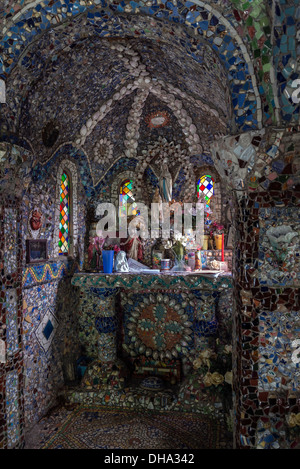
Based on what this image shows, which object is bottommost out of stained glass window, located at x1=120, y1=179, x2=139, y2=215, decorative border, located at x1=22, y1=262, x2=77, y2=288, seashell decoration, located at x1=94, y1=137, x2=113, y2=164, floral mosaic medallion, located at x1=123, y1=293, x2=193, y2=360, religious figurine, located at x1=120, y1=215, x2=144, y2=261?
floral mosaic medallion, located at x1=123, y1=293, x2=193, y2=360

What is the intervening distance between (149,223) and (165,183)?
0.89m

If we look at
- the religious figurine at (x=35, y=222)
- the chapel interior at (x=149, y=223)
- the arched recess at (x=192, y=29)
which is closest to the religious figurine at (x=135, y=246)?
the chapel interior at (x=149, y=223)

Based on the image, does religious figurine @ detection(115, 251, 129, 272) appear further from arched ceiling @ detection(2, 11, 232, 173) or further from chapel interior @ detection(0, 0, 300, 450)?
arched ceiling @ detection(2, 11, 232, 173)

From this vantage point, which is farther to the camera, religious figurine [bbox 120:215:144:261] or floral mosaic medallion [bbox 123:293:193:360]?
religious figurine [bbox 120:215:144:261]

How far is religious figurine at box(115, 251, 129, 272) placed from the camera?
19.4 ft

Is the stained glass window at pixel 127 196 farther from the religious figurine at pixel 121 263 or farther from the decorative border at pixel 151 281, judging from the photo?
the decorative border at pixel 151 281

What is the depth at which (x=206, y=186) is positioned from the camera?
6.41 meters

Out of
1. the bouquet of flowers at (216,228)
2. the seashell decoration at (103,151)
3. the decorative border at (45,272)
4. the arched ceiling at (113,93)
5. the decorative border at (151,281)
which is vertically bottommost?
the decorative border at (151,281)

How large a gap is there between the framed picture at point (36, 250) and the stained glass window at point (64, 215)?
727 millimetres

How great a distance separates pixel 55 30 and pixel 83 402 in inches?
210

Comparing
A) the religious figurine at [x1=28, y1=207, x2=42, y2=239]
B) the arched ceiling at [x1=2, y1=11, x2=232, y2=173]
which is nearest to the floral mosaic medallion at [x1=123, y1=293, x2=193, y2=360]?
the religious figurine at [x1=28, y1=207, x2=42, y2=239]

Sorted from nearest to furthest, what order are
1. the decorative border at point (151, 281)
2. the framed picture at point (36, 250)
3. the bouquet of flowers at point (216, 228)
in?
the framed picture at point (36, 250) < the decorative border at point (151, 281) < the bouquet of flowers at point (216, 228)

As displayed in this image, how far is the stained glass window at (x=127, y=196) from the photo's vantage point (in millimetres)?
6793

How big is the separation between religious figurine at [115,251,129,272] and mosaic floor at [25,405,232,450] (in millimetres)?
2282
